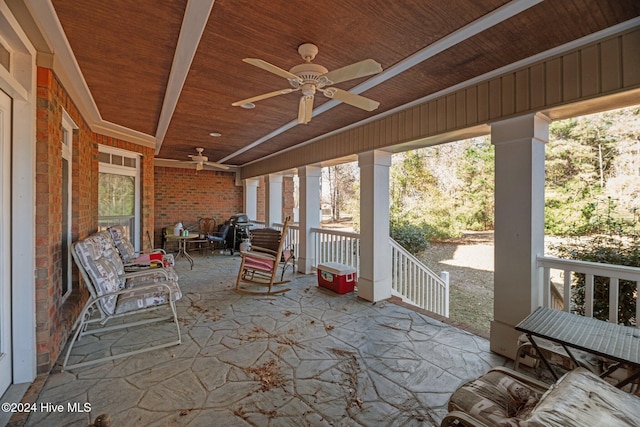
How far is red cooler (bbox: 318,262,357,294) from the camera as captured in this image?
4312 mm

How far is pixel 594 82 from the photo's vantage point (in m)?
2.01

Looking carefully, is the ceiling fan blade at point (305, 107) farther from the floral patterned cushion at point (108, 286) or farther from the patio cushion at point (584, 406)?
the patio cushion at point (584, 406)

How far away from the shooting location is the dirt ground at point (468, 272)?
6050 millimetres

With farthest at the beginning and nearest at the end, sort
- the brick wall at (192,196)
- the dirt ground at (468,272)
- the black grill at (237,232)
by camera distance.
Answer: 1. the brick wall at (192,196)
2. the black grill at (237,232)
3. the dirt ground at (468,272)

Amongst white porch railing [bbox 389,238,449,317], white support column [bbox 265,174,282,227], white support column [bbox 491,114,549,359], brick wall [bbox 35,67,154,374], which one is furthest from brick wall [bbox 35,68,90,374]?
white support column [bbox 265,174,282,227]

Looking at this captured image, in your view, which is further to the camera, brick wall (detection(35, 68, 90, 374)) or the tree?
the tree

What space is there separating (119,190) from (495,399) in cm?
573

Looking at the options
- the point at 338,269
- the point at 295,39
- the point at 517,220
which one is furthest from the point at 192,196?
the point at 517,220

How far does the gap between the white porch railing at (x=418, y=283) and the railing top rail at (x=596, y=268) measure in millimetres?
2182

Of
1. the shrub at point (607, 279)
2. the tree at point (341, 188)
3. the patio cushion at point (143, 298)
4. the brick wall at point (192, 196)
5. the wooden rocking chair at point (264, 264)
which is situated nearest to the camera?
the patio cushion at point (143, 298)

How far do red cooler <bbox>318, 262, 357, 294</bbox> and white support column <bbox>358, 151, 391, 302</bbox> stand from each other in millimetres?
253

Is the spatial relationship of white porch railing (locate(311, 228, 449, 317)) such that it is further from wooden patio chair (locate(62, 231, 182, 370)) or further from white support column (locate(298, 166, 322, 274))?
wooden patio chair (locate(62, 231, 182, 370))

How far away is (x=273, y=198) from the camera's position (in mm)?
7070

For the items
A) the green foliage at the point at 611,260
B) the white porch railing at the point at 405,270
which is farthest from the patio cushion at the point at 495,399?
the white porch railing at the point at 405,270
